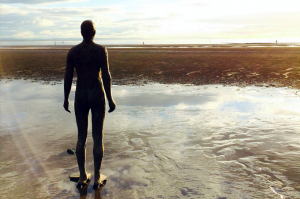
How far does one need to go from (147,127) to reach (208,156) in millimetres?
2334

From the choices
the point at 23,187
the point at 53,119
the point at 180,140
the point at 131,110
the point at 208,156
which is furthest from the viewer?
the point at 131,110

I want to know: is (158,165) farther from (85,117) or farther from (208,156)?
(85,117)

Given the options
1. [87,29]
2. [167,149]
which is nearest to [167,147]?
[167,149]

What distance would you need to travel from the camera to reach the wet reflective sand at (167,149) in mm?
4398

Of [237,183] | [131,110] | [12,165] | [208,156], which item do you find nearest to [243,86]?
[131,110]

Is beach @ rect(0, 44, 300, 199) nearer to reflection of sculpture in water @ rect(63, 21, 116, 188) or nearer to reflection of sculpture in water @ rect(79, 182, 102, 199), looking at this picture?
reflection of sculpture in water @ rect(79, 182, 102, 199)

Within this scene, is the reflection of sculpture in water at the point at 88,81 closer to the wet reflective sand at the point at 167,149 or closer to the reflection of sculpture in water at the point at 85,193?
the reflection of sculpture in water at the point at 85,193

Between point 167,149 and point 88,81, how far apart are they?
2.48 metres

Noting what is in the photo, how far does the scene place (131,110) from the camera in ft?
31.1

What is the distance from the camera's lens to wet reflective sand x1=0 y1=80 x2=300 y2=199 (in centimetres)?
440

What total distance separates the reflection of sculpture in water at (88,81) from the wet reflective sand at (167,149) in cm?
79

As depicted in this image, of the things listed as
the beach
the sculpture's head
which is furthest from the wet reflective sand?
the sculpture's head

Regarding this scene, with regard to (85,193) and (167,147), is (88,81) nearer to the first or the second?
(85,193)

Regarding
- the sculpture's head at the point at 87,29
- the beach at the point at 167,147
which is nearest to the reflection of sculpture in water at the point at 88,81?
the sculpture's head at the point at 87,29
